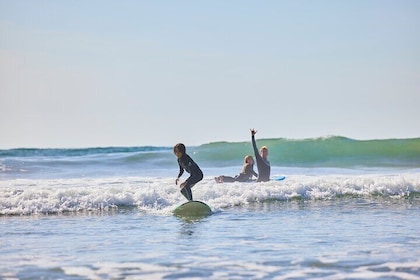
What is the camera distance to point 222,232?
12000 mm

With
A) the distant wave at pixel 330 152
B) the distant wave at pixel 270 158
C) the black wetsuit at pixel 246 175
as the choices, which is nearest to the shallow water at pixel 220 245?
the black wetsuit at pixel 246 175

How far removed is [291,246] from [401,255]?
1.63 meters

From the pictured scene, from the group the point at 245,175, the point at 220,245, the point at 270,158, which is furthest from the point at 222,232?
the point at 270,158

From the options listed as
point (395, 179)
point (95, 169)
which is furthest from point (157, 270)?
point (95, 169)

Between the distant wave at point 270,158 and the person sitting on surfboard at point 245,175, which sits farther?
the distant wave at point 270,158

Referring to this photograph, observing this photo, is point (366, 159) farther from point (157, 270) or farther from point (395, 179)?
point (157, 270)

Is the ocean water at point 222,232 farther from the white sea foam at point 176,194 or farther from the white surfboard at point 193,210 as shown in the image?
the white surfboard at point 193,210

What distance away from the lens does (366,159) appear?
3922 cm

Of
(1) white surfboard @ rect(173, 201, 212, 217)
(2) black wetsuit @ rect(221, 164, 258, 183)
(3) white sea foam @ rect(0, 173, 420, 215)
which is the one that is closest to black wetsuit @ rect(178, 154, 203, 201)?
(1) white surfboard @ rect(173, 201, 212, 217)

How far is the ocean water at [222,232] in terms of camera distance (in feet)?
28.8

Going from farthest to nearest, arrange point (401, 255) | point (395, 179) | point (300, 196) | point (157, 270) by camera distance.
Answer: point (395, 179), point (300, 196), point (401, 255), point (157, 270)

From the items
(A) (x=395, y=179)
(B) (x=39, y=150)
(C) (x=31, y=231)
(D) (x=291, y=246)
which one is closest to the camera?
(D) (x=291, y=246)

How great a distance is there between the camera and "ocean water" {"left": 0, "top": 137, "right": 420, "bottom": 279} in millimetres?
8773

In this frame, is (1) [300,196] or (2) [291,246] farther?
(1) [300,196]
